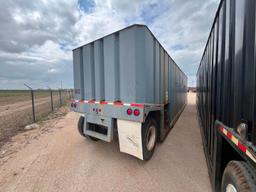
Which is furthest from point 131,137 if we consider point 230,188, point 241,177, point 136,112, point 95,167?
point 241,177

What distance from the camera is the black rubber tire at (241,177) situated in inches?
43.0

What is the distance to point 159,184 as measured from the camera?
7.47 ft

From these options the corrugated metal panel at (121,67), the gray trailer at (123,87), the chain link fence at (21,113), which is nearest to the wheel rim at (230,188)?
the gray trailer at (123,87)

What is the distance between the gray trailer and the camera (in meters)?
2.62

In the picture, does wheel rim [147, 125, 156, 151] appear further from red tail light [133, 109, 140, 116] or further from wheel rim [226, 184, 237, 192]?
wheel rim [226, 184, 237, 192]

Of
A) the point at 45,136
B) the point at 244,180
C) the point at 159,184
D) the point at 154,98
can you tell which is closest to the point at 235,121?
the point at 244,180

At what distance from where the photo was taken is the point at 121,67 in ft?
9.12

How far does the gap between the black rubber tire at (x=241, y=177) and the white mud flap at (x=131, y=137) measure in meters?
1.52

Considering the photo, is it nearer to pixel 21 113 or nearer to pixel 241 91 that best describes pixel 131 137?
pixel 241 91

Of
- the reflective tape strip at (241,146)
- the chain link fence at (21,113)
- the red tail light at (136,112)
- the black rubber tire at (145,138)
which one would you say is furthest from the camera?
the chain link fence at (21,113)

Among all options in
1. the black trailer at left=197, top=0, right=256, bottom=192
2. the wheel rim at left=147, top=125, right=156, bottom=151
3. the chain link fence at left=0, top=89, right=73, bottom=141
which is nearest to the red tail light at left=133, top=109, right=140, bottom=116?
the wheel rim at left=147, top=125, right=156, bottom=151

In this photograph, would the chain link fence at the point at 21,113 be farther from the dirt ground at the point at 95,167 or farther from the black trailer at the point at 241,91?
the black trailer at the point at 241,91

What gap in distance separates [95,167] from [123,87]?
176 centimetres

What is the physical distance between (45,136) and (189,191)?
4.46 meters
